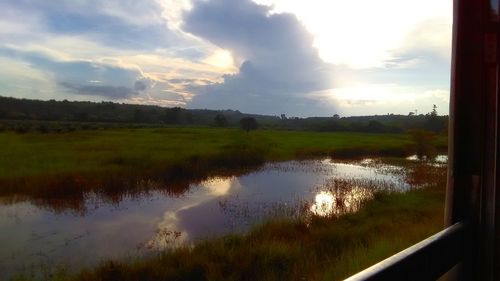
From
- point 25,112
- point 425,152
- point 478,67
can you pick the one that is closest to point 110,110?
point 25,112

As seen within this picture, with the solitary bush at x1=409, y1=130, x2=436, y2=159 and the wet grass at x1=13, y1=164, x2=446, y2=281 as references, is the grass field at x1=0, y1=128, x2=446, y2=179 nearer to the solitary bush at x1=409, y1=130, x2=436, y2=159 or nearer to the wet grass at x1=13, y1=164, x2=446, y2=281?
the solitary bush at x1=409, y1=130, x2=436, y2=159

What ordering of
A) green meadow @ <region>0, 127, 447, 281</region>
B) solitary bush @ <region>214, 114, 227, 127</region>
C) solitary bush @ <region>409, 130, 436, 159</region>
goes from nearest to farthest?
green meadow @ <region>0, 127, 447, 281</region> < solitary bush @ <region>409, 130, 436, 159</region> < solitary bush @ <region>214, 114, 227, 127</region>

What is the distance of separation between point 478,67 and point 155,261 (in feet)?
25.8

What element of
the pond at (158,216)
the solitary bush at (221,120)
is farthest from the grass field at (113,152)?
the solitary bush at (221,120)

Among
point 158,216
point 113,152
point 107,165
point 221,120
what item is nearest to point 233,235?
point 158,216

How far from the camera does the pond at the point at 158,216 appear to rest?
35.3 feet

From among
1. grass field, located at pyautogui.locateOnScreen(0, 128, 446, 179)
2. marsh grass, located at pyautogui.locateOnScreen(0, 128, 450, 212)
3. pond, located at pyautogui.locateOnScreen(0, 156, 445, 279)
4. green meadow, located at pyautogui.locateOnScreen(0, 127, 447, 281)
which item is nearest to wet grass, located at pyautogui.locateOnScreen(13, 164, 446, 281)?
green meadow, located at pyautogui.locateOnScreen(0, 127, 447, 281)

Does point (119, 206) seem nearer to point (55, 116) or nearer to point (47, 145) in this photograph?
point (47, 145)

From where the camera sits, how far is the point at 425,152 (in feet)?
118

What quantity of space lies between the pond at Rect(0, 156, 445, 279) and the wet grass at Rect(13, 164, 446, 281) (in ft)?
4.84

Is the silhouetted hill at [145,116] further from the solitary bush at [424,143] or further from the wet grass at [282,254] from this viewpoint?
the wet grass at [282,254]

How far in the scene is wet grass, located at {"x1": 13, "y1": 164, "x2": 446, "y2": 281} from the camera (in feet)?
25.8

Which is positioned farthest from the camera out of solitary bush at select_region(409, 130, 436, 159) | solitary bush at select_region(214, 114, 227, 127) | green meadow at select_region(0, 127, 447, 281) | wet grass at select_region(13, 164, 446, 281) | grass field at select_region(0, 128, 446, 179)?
solitary bush at select_region(214, 114, 227, 127)

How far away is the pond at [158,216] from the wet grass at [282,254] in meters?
1.47
